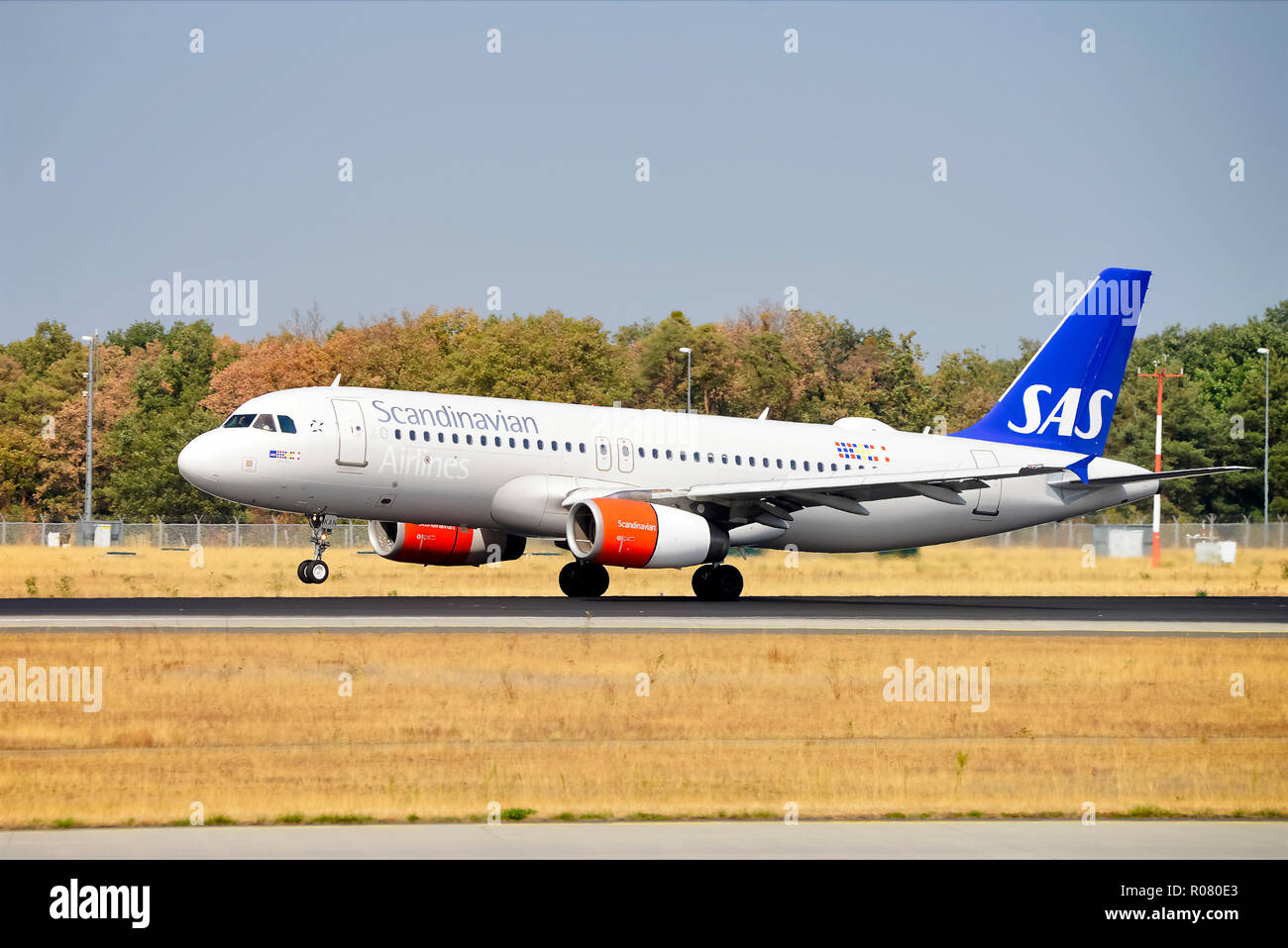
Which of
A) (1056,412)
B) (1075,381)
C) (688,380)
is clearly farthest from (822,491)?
(688,380)

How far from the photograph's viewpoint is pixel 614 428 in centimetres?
3456

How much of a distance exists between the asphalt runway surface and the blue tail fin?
3046 cm

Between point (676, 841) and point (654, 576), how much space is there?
32.3 meters

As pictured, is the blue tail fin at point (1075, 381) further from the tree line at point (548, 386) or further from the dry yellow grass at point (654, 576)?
the tree line at point (548, 386)

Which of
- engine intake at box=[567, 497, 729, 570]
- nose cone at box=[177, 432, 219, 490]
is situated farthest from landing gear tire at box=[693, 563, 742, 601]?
nose cone at box=[177, 432, 219, 490]

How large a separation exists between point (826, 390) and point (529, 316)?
2077cm

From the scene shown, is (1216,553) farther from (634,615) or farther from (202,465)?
(202,465)

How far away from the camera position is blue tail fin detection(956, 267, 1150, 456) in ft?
136

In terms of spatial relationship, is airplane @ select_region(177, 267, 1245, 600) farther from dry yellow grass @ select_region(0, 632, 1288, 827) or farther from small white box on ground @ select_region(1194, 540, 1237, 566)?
small white box on ground @ select_region(1194, 540, 1237, 566)

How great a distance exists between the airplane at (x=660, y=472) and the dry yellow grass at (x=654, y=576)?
224 cm

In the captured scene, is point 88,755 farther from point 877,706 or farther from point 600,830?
point 877,706

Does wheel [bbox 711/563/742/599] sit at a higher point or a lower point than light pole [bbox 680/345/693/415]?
lower

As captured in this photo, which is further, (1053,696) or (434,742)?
(1053,696)
